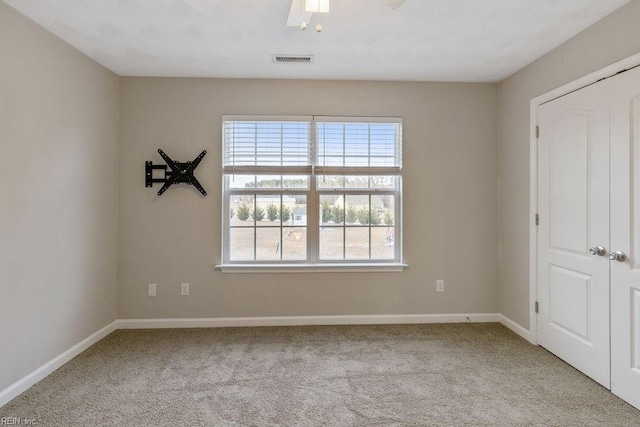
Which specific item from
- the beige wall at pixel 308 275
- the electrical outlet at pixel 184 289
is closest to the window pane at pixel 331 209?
the beige wall at pixel 308 275

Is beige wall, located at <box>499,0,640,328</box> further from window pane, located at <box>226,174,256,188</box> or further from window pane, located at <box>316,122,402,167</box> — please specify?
window pane, located at <box>226,174,256,188</box>

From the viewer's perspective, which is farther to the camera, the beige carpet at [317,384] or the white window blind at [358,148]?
Answer: the white window blind at [358,148]

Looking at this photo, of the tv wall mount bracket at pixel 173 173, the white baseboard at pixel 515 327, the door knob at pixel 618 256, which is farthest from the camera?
the tv wall mount bracket at pixel 173 173

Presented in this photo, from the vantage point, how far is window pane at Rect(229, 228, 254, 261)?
3424 millimetres

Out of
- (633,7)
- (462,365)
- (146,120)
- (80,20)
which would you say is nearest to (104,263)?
(146,120)

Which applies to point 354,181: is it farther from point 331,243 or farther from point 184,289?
point 184,289

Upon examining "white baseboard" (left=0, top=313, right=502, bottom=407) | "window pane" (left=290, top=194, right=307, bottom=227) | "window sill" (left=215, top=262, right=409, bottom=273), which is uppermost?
"window pane" (left=290, top=194, right=307, bottom=227)

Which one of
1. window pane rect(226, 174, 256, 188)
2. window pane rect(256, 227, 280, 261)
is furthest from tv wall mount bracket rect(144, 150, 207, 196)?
window pane rect(256, 227, 280, 261)

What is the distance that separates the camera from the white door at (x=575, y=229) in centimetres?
228

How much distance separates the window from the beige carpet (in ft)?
2.81

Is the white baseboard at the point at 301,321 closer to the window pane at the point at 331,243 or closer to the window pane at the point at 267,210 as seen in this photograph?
the window pane at the point at 331,243

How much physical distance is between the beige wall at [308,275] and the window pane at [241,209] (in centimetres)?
15

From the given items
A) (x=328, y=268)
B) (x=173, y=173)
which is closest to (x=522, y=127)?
(x=328, y=268)

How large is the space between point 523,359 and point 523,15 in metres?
2.62
